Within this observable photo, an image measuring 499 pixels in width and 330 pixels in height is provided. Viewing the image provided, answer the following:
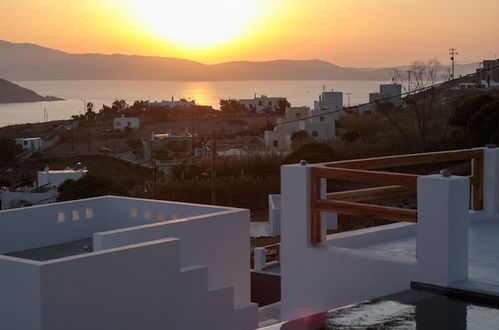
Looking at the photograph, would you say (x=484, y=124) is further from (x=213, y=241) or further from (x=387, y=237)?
(x=387, y=237)

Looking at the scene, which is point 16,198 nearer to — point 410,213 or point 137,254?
point 137,254

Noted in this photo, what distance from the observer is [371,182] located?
22.0 feet

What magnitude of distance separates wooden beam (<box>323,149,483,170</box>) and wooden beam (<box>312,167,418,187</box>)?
0.55 ft

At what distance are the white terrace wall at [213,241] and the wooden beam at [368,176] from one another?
347 cm

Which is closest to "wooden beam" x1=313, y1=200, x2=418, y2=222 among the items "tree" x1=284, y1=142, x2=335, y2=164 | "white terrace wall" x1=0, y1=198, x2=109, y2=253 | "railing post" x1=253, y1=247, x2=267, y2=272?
"white terrace wall" x1=0, y1=198, x2=109, y2=253

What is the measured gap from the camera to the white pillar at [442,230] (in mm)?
5891

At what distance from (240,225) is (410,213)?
16.3ft

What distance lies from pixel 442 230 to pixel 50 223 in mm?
7171

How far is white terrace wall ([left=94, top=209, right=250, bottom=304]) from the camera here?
9.82 meters

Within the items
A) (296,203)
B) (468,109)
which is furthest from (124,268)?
(468,109)

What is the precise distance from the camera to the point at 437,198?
596cm

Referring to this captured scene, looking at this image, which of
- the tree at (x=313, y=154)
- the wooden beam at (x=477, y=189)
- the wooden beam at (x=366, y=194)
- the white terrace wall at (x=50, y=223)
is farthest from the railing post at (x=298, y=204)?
the tree at (x=313, y=154)

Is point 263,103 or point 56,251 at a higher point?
point 263,103

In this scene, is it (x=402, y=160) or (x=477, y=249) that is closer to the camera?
(x=477, y=249)
